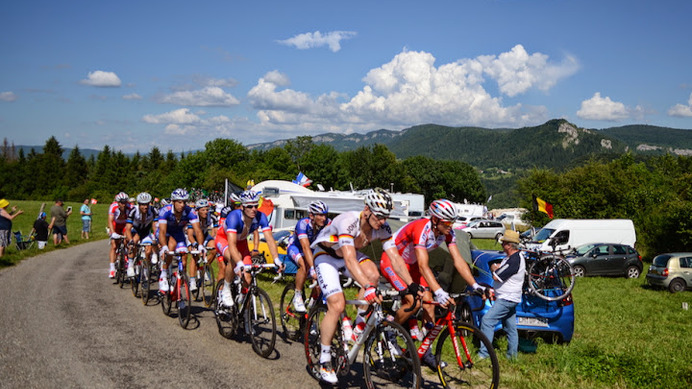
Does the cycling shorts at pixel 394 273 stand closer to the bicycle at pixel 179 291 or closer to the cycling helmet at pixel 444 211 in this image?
the cycling helmet at pixel 444 211

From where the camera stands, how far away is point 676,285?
60.8 ft

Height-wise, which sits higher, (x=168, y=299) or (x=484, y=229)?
(x=168, y=299)

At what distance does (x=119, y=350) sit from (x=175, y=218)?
3063 millimetres

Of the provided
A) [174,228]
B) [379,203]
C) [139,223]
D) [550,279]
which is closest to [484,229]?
[550,279]

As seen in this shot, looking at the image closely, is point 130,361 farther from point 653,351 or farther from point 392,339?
point 653,351

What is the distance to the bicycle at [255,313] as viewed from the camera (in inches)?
269

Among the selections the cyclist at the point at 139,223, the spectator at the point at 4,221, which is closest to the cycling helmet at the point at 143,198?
the cyclist at the point at 139,223

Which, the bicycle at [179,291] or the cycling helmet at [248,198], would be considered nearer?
the cycling helmet at [248,198]

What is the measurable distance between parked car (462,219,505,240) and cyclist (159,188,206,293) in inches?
1607

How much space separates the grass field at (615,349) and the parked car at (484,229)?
102 ft

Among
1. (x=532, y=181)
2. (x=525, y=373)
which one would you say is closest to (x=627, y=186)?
(x=532, y=181)

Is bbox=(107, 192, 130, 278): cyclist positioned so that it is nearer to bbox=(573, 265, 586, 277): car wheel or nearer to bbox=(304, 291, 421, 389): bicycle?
bbox=(304, 291, 421, 389): bicycle

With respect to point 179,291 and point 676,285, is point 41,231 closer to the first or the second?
point 179,291

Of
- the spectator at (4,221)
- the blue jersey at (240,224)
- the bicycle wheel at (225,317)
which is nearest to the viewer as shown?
the blue jersey at (240,224)
